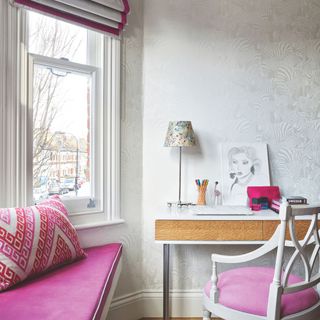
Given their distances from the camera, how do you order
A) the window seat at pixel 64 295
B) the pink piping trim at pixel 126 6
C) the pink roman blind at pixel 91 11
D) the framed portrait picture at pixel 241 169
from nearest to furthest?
the window seat at pixel 64 295
the pink roman blind at pixel 91 11
the pink piping trim at pixel 126 6
the framed portrait picture at pixel 241 169

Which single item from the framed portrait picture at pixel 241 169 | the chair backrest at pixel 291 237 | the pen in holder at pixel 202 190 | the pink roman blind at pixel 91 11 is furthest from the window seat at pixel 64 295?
the pink roman blind at pixel 91 11

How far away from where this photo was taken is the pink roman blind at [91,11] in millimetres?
1807

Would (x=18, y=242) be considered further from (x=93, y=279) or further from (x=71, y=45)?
(x=71, y=45)

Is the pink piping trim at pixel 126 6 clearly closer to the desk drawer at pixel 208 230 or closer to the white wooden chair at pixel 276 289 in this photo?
the desk drawer at pixel 208 230

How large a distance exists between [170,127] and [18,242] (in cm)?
124

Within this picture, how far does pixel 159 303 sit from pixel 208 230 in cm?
82

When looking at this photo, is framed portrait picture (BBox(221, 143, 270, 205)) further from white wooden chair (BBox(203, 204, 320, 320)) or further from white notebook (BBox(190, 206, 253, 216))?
white wooden chair (BBox(203, 204, 320, 320))

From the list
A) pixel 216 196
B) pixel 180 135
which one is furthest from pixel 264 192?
pixel 180 135

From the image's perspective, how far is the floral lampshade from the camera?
215cm

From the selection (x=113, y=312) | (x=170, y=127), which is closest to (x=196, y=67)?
(x=170, y=127)

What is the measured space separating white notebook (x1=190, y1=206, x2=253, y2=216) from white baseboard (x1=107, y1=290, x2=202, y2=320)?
0.71 metres

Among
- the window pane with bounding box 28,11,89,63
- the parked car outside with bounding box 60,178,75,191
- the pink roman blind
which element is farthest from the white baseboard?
the pink roman blind

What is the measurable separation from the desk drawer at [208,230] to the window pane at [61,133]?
1.94 feet

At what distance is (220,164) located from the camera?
239cm
